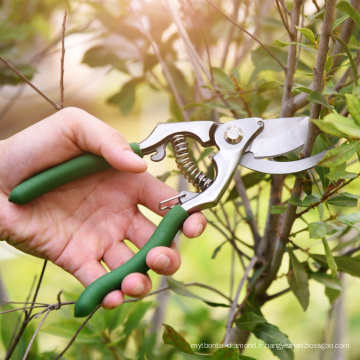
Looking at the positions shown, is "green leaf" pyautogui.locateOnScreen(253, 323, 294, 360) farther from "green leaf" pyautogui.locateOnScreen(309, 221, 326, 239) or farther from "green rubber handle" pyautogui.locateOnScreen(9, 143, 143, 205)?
"green rubber handle" pyautogui.locateOnScreen(9, 143, 143, 205)

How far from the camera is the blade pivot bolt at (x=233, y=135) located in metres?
0.88

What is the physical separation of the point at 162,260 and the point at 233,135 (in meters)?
0.26

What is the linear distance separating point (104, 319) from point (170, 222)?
42cm

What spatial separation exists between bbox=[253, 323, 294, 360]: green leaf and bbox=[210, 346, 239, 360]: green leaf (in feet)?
0.57

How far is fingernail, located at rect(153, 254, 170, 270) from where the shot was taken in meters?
0.77

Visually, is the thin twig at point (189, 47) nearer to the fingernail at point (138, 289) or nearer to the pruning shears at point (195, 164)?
the pruning shears at point (195, 164)

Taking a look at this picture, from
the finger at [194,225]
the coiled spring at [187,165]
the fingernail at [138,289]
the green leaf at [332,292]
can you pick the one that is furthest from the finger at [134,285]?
the green leaf at [332,292]

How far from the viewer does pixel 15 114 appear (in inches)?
161

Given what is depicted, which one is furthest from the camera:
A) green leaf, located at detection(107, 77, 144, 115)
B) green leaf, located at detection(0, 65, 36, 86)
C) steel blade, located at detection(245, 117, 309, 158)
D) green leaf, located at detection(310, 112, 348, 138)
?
green leaf, located at detection(107, 77, 144, 115)

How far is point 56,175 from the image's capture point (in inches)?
34.6

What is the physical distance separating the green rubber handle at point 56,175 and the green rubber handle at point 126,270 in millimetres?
152

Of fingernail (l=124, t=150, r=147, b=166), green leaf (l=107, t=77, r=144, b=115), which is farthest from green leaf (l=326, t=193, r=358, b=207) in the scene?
green leaf (l=107, t=77, r=144, b=115)

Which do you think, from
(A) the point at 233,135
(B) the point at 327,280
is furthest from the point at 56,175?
(B) the point at 327,280

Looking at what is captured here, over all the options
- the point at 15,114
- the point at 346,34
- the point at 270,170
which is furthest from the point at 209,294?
the point at 15,114
